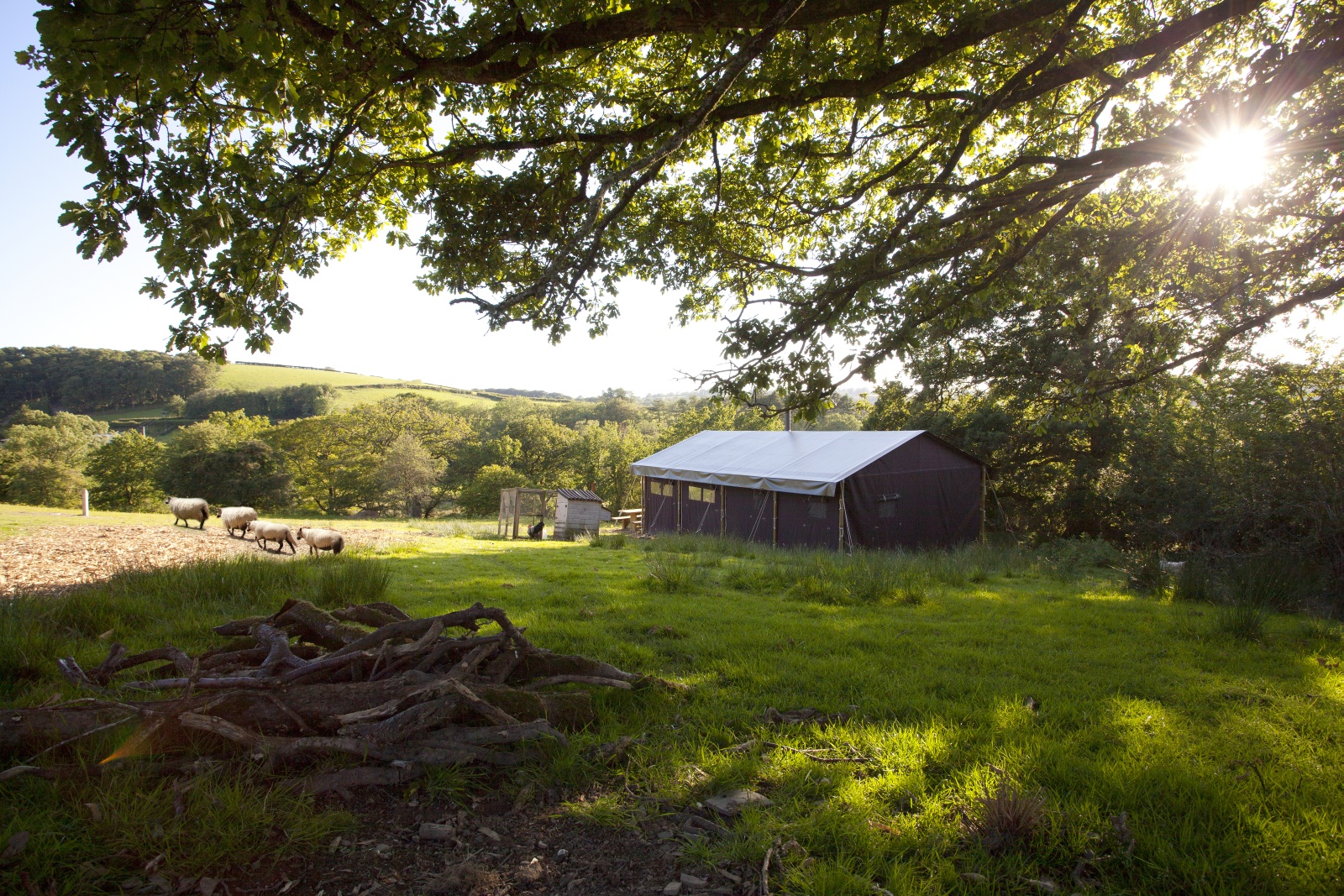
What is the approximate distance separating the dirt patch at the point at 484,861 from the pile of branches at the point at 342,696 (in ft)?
0.85

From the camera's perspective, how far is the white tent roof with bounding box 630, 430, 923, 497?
14750 millimetres

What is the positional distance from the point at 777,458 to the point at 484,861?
50.1 feet

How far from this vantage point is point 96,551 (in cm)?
870

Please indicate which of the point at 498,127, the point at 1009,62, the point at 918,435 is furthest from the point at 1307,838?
the point at 918,435

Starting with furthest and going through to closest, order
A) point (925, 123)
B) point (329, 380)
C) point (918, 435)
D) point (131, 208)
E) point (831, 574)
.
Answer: point (329, 380) → point (918, 435) → point (831, 574) → point (925, 123) → point (131, 208)

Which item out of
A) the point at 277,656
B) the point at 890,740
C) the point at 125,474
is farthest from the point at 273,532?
the point at 125,474

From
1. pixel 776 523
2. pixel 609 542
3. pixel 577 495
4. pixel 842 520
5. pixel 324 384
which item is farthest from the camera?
pixel 324 384

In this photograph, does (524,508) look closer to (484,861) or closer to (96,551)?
(96,551)

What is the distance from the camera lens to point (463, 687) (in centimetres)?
261

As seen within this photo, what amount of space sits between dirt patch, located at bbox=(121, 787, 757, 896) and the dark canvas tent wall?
12418mm

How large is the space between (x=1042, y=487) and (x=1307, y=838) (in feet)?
68.8

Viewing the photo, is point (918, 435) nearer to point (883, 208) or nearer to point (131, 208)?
point (883, 208)

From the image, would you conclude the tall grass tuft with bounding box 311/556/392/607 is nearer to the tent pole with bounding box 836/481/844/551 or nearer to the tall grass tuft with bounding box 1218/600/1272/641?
the tall grass tuft with bounding box 1218/600/1272/641

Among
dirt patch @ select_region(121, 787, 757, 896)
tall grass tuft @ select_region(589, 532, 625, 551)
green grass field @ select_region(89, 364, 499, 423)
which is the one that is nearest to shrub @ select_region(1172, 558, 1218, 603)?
dirt patch @ select_region(121, 787, 757, 896)
